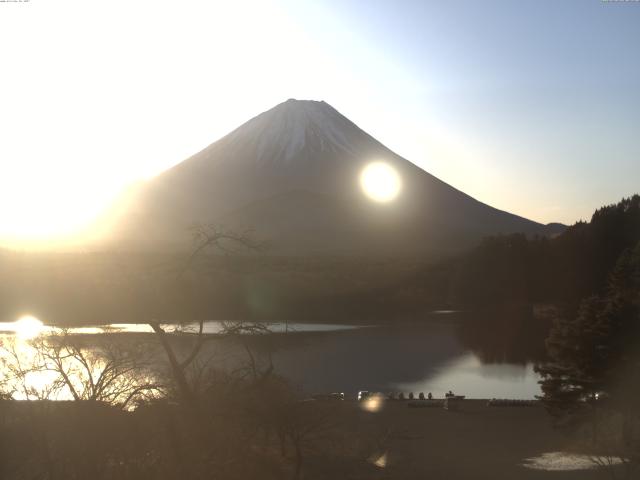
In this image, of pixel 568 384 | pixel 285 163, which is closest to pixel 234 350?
pixel 568 384

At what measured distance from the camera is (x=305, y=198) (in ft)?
339

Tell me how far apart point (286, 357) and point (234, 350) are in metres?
2.08

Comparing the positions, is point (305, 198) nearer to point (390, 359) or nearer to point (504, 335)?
point (504, 335)

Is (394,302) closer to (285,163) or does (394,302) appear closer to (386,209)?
(386,209)

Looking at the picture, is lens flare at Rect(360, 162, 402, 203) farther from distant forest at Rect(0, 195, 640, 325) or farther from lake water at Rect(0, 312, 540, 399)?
lake water at Rect(0, 312, 540, 399)

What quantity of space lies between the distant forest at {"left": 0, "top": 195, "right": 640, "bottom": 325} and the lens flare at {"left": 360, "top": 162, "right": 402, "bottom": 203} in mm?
52108

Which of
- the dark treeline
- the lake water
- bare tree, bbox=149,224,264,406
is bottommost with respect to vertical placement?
the lake water

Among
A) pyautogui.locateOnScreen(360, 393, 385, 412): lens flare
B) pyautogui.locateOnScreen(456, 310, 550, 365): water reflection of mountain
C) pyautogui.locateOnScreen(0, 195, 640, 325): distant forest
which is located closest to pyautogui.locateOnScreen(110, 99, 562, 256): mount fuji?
pyautogui.locateOnScreen(0, 195, 640, 325): distant forest

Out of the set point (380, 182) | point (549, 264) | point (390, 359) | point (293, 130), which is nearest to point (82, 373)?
point (390, 359)

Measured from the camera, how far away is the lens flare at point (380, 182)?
348 feet

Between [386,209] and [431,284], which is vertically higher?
[386,209]

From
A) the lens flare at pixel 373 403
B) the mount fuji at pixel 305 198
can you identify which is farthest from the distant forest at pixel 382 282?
the mount fuji at pixel 305 198

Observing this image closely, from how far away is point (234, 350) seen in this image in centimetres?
2583

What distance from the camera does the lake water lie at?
71.6ft
